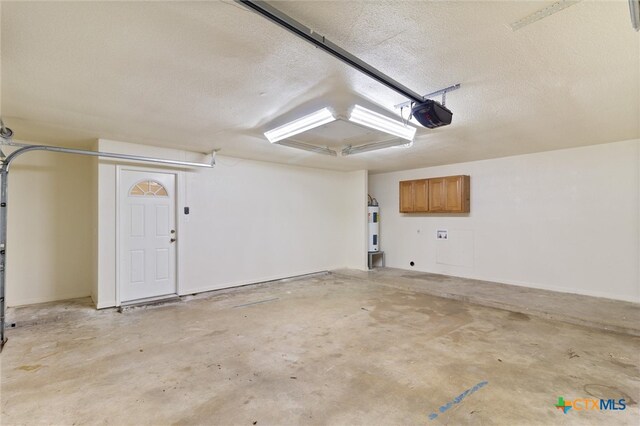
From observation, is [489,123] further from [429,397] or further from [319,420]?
[319,420]

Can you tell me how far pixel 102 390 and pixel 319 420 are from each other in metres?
1.74

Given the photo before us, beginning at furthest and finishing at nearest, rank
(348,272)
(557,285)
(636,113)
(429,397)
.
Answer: (348,272), (557,285), (636,113), (429,397)

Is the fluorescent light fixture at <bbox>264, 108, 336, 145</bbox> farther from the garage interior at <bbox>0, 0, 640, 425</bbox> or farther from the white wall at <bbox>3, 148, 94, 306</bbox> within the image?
the white wall at <bbox>3, 148, 94, 306</bbox>

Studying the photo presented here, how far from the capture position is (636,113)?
322 centimetres

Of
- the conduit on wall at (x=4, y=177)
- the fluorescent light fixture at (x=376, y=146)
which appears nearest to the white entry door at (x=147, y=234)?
the conduit on wall at (x=4, y=177)

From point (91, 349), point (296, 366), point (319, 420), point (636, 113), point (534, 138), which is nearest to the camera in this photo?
point (319, 420)

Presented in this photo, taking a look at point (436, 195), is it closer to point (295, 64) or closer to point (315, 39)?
point (295, 64)

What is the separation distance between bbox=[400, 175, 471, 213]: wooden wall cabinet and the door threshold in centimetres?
505

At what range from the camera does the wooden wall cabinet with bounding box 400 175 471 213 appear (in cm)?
597

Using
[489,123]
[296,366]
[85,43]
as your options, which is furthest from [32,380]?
[489,123]

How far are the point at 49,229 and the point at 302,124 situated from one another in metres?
4.52

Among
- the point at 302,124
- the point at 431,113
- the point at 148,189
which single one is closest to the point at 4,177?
the point at 148,189

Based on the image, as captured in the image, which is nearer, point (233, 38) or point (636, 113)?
point (233, 38)

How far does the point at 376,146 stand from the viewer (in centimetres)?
451
